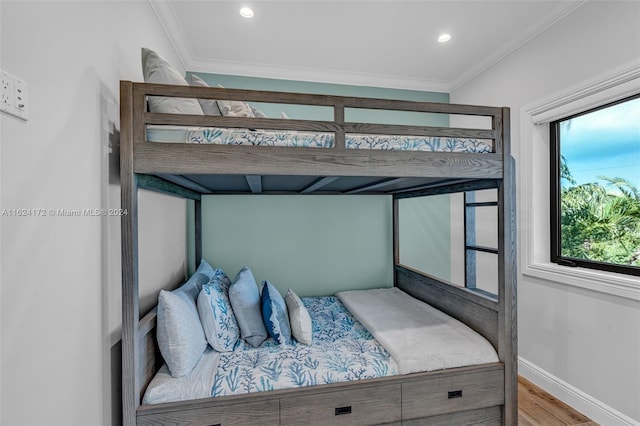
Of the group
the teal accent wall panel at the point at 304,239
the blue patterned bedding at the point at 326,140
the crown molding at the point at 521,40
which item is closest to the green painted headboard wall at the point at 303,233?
the teal accent wall panel at the point at 304,239

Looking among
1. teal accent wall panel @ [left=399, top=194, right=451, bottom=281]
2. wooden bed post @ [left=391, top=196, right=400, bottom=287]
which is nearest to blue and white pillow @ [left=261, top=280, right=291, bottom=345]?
wooden bed post @ [left=391, top=196, right=400, bottom=287]

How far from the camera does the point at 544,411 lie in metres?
2.03

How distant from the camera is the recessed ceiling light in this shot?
82.5 inches

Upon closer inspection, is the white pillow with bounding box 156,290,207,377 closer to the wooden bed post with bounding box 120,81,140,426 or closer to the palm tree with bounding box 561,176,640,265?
the wooden bed post with bounding box 120,81,140,426

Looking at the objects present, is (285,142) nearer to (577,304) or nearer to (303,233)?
(303,233)

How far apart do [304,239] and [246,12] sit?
1853 mm

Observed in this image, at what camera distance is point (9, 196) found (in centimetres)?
84

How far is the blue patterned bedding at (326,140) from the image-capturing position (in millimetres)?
1364

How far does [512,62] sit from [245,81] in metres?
2.26

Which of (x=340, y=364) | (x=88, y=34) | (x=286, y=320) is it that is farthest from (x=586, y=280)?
(x=88, y=34)

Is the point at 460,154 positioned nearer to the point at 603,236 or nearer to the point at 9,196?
the point at 603,236

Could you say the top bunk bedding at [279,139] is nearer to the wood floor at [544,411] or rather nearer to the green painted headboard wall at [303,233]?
the green painted headboard wall at [303,233]

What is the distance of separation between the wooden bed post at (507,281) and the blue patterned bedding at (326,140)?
13 cm

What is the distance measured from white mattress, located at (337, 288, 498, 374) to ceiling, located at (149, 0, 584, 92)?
2.07 metres
